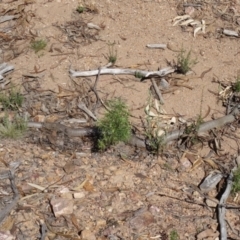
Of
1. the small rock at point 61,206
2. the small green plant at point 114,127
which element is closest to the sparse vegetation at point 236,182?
the small green plant at point 114,127

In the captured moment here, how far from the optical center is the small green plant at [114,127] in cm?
416

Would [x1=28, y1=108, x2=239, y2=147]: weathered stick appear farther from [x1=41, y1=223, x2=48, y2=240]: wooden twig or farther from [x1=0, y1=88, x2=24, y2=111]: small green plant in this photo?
[x1=41, y1=223, x2=48, y2=240]: wooden twig

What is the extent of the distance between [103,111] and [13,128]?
2.63 ft

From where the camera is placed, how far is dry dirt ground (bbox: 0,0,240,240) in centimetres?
383

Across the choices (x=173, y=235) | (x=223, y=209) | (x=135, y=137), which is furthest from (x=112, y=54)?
(x=173, y=235)

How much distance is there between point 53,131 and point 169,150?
0.97m

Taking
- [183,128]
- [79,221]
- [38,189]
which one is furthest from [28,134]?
[183,128]

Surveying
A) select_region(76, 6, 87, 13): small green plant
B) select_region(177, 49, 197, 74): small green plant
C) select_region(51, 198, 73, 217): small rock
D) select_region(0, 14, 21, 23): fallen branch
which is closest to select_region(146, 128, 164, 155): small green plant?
select_region(51, 198, 73, 217): small rock

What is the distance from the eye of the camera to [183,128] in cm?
454

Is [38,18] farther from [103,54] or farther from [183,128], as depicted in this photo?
A: [183,128]

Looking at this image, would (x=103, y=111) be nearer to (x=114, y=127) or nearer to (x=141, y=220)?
(x=114, y=127)

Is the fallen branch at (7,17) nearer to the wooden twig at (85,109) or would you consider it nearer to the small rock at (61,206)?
the wooden twig at (85,109)

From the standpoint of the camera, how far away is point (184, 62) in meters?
5.04

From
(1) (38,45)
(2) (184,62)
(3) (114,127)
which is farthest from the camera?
(1) (38,45)
